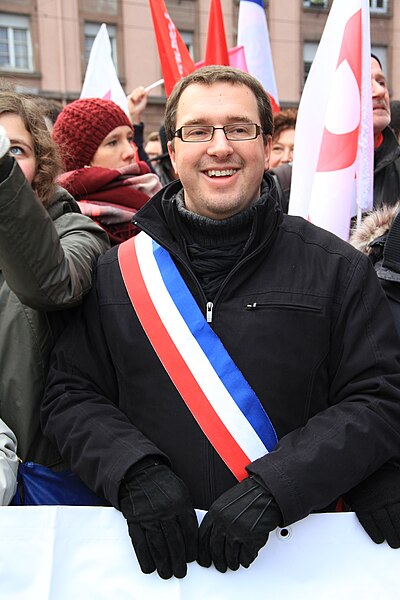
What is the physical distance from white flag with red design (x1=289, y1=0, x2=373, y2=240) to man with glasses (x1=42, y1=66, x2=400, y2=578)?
109cm

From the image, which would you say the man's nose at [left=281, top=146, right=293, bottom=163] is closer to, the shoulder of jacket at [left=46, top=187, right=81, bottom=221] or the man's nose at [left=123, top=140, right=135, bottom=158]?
the man's nose at [left=123, top=140, right=135, bottom=158]

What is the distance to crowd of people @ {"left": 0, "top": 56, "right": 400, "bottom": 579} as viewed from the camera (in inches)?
67.1

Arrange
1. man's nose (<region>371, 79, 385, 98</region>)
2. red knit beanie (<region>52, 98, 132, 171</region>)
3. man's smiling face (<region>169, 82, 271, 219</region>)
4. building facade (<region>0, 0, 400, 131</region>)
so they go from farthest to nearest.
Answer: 1. building facade (<region>0, 0, 400, 131</region>)
2. man's nose (<region>371, 79, 385, 98</region>)
3. red knit beanie (<region>52, 98, 132, 171</region>)
4. man's smiling face (<region>169, 82, 271, 219</region>)

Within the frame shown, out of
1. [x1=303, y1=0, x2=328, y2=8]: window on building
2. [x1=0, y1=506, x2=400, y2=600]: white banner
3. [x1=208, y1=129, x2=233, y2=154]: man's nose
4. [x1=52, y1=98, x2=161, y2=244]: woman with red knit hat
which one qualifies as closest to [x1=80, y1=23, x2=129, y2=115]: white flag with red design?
[x1=52, y1=98, x2=161, y2=244]: woman with red knit hat

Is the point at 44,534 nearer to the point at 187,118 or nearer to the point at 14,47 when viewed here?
the point at 187,118

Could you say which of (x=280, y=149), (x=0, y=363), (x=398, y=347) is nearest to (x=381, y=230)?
(x=398, y=347)

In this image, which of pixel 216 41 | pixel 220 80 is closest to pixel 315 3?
pixel 216 41

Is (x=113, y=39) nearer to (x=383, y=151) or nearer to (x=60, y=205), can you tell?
(x=383, y=151)

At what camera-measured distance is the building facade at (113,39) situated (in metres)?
19.9

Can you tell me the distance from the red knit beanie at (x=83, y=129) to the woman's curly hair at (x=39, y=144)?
1.05 m

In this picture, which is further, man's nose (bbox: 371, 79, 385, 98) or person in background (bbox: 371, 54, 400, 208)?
man's nose (bbox: 371, 79, 385, 98)

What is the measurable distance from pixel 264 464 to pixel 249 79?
1.07 meters

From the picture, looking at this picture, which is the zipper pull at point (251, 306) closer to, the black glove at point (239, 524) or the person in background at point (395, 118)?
the black glove at point (239, 524)

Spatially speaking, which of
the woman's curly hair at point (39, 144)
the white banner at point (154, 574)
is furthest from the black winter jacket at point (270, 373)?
the woman's curly hair at point (39, 144)
